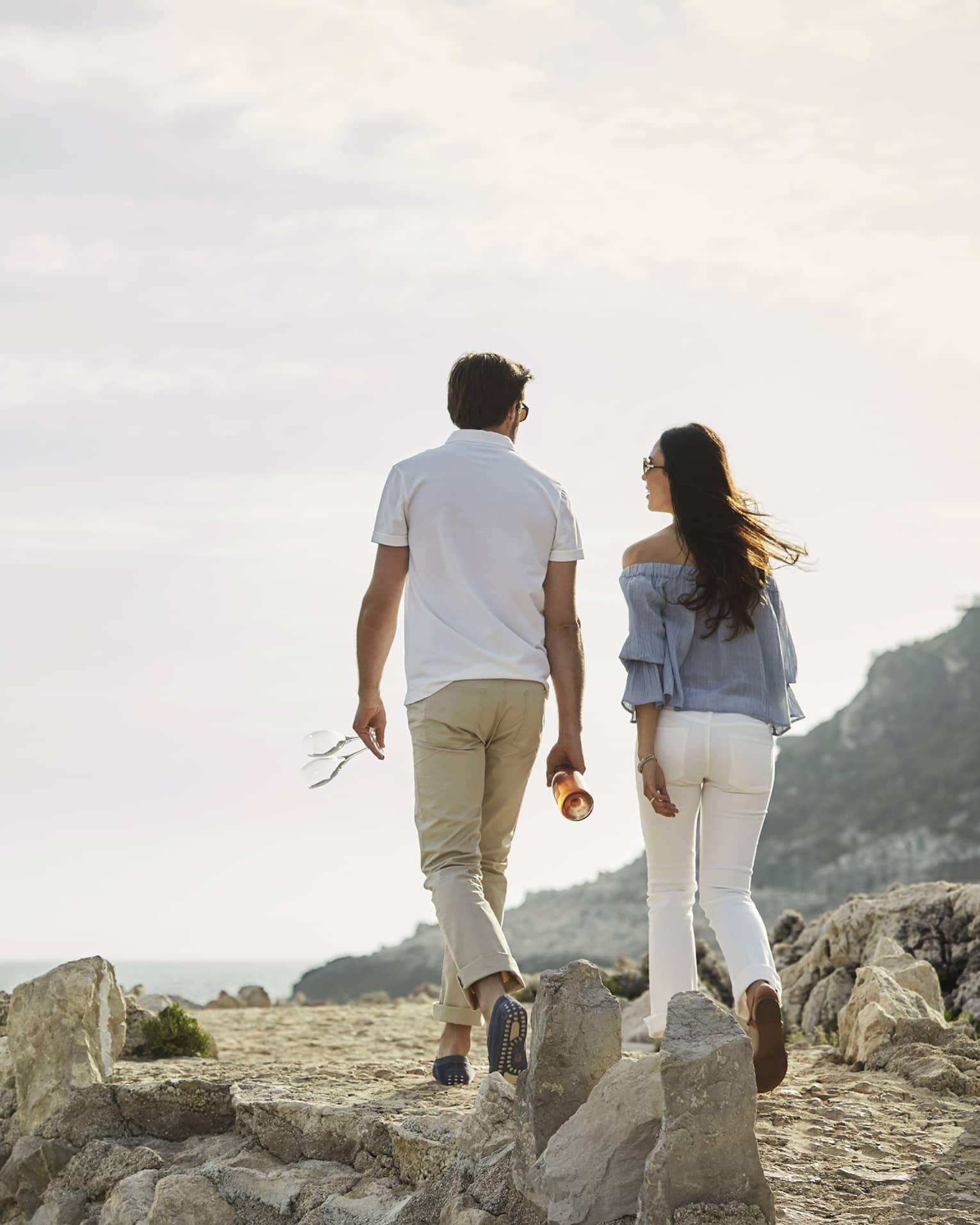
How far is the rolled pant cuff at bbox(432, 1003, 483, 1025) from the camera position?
562 cm

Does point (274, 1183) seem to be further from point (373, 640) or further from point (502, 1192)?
point (373, 640)

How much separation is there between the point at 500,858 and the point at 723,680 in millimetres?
1235

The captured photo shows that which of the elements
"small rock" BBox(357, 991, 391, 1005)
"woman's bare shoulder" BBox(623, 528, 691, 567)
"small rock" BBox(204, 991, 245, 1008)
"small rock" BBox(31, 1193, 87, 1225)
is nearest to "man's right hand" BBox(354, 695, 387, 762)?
"woman's bare shoulder" BBox(623, 528, 691, 567)

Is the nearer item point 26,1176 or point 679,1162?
point 679,1162

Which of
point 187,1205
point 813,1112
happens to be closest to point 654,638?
point 813,1112

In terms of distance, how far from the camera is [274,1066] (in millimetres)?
7215

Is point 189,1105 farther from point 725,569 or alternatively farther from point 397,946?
point 397,946

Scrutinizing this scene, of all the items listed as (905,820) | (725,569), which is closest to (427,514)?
(725,569)

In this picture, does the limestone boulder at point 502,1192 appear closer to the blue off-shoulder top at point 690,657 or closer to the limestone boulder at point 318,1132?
the limestone boulder at point 318,1132

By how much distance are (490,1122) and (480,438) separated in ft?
9.18

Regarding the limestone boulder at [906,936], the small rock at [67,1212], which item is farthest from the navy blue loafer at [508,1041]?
the limestone boulder at [906,936]

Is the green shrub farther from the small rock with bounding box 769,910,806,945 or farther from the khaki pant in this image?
the small rock with bounding box 769,910,806,945

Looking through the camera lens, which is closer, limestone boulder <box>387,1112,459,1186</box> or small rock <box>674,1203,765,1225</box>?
small rock <box>674,1203,765,1225</box>

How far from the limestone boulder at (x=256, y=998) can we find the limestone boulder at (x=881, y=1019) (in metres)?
7.93
